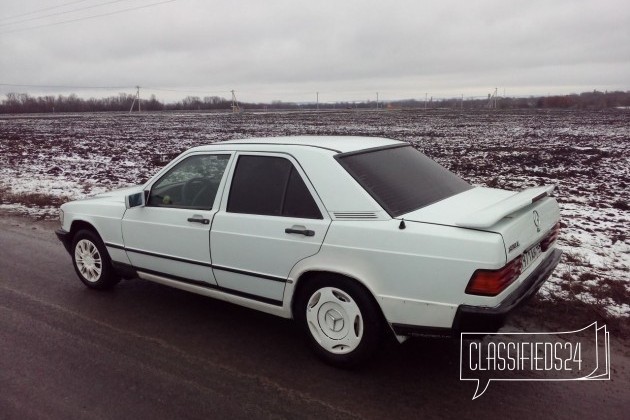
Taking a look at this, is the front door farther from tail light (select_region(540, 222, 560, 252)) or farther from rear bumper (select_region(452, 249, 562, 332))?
tail light (select_region(540, 222, 560, 252))

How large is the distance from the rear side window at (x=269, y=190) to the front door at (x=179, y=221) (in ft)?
0.67

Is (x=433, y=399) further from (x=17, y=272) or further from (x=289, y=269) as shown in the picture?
(x=17, y=272)

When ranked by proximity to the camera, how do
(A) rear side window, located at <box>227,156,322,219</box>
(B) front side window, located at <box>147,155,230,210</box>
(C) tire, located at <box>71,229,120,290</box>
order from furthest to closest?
(C) tire, located at <box>71,229,120,290</box> < (B) front side window, located at <box>147,155,230,210</box> < (A) rear side window, located at <box>227,156,322,219</box>

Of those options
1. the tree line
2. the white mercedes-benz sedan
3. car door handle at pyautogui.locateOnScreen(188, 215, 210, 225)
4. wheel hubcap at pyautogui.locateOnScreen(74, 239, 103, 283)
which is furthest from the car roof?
the tree line

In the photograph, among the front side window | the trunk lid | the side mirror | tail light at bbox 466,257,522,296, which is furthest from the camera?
the side mirror

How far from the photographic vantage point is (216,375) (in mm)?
3396

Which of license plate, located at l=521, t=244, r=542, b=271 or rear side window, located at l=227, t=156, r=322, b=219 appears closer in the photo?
license plate, located at l=521, t=244, r=542, b=271

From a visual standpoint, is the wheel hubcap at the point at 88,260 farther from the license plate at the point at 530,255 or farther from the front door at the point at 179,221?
the license plate at the point at 530,255

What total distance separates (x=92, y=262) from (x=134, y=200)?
1163mm

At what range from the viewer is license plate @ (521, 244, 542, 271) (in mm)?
3303

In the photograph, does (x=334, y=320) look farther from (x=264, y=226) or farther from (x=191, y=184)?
(x=191, y=184)

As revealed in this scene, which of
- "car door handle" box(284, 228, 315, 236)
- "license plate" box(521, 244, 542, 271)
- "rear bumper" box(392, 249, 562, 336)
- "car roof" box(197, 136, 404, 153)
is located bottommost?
"rear bumper" box(392, 249, 562, 336)

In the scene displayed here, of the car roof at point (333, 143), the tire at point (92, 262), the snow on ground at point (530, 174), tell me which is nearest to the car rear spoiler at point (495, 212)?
the car roof at point (333, 143)

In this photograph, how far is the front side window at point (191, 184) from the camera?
13.5 feet
